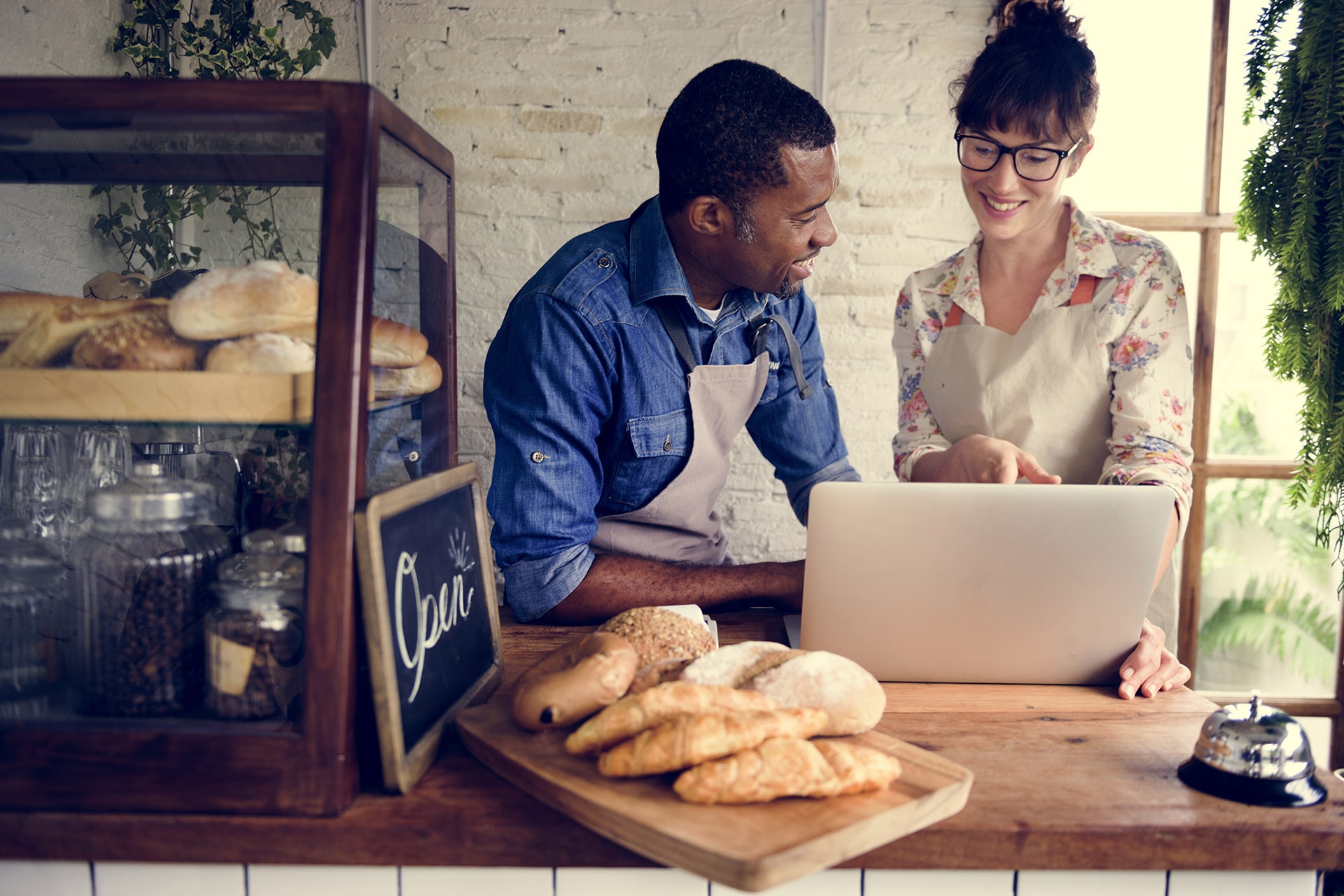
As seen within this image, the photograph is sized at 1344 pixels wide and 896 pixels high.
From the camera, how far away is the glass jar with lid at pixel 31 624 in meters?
0.82

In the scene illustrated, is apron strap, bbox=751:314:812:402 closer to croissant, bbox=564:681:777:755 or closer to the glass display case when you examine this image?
the glass display case

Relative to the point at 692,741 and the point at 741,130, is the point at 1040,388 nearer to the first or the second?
the point at 741,130

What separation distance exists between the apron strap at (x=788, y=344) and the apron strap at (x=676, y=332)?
18 centimetres

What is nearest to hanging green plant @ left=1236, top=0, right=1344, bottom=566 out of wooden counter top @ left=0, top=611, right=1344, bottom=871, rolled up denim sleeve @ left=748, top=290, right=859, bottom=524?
rolled up denim sleeve @ left=748, top=290, right=859, bottom=524

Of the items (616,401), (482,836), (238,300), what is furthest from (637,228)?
(482,836)

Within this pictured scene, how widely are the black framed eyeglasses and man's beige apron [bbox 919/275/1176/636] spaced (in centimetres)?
23

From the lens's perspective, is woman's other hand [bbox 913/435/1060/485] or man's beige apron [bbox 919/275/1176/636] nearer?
woman's other hand [bbox 913/435/1060/485]

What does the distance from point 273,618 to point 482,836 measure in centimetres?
27

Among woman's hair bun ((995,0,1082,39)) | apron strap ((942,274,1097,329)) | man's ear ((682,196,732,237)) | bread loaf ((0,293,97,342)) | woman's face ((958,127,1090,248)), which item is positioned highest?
woman's hair bun ((995,0,1082,39))

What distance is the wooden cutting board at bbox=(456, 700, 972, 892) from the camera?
0.64 metres

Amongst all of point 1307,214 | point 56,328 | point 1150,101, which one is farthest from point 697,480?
point 1150,101

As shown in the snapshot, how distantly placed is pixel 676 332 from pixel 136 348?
95 centimetres

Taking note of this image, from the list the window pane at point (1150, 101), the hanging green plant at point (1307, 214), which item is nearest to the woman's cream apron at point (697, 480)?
the hanging green plant at point (1307, 214)

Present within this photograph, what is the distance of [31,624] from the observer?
839 millimetres
